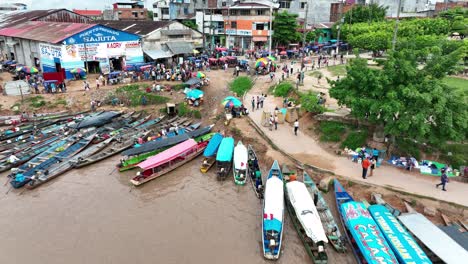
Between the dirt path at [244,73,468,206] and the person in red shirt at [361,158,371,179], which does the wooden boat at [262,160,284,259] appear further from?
the person in red shirt at [361,158,371,179]

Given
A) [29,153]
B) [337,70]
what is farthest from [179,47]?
[29,153]

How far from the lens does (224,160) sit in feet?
70.2

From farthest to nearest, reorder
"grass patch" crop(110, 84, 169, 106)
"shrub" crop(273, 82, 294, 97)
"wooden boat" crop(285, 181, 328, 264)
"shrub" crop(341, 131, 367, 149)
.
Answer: "grass patch" crop(110, 84, 169, 106)
"shrub" crop(273, 82, 294, 97)
"shrub" crop(341, 131, 367, 149)
"wooden boat" crop(285, 181, 328, 264)

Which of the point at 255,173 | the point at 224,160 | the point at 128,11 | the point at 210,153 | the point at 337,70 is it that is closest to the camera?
the point at 255,173

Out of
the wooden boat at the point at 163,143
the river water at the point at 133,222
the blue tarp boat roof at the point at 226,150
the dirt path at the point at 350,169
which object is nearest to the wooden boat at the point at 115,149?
the river water at the point at 133,222

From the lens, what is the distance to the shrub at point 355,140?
22.1 m

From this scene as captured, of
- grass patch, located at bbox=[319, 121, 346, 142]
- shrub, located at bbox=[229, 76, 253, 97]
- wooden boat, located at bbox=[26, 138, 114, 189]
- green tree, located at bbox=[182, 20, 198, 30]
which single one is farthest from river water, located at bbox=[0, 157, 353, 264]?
green tree, located at bbox=[182, 20, 198, 30]

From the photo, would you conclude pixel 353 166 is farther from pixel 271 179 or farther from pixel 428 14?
pixel 428 14

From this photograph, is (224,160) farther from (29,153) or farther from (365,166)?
A: (29,153)

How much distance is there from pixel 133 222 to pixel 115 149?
9172 mm

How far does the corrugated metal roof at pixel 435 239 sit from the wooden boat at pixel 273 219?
5636mm

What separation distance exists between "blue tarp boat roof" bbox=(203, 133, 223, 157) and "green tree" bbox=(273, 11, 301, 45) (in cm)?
3332

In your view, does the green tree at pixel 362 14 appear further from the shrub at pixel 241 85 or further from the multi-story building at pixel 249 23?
the shrub at pixel 241 85

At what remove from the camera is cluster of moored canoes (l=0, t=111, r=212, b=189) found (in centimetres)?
2234
